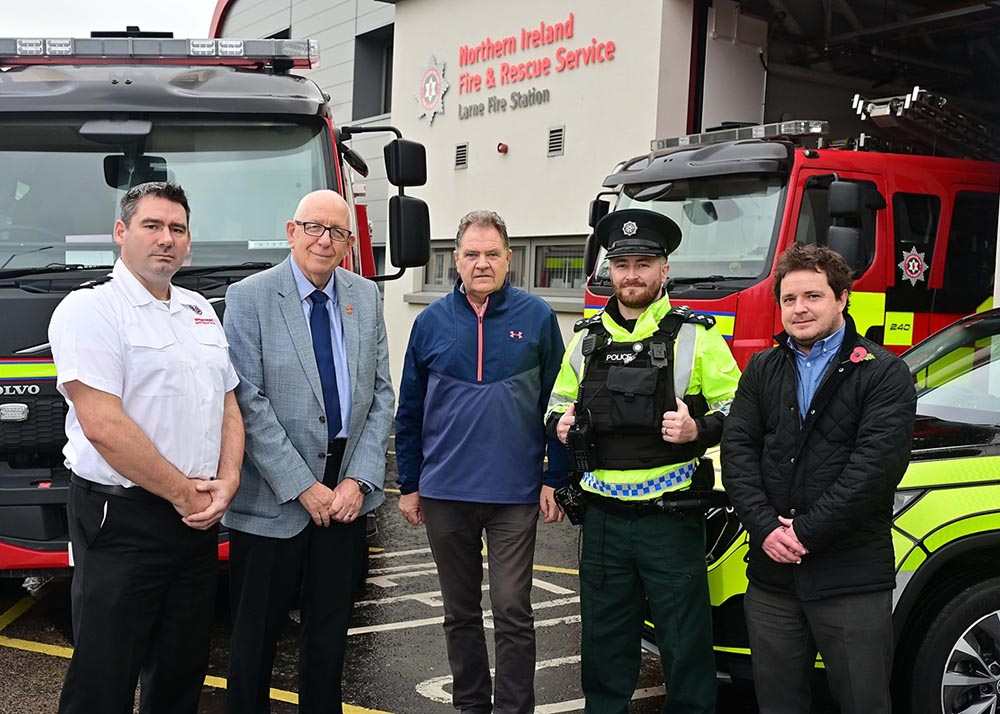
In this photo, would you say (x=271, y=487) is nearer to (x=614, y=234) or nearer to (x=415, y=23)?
(x=614, y=234)

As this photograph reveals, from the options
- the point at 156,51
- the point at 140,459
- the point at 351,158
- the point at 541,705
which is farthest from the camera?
the point at 351,158

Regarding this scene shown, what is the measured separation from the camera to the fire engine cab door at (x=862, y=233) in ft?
24.4

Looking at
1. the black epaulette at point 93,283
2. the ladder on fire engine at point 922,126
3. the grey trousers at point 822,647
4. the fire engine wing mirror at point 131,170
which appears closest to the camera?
the grey trousers at point 822,647

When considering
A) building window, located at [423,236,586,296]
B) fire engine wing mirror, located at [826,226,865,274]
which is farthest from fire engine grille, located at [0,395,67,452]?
building window, located at [423,236,586,296]

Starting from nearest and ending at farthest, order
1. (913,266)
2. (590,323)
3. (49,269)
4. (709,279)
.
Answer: (590,323)
(49,269)
(709,279)
(913,266)

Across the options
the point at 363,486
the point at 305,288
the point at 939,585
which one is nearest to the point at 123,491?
the point at 363,486

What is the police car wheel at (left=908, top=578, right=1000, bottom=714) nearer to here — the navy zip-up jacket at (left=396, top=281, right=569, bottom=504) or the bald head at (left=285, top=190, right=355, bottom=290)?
the navy zip-up jacket at (left=396, top=281, right=569, bottom=504)

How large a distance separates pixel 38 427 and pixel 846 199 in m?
5.31

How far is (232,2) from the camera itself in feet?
72.7

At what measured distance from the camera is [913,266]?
786 cm

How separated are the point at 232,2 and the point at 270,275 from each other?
20410 mm

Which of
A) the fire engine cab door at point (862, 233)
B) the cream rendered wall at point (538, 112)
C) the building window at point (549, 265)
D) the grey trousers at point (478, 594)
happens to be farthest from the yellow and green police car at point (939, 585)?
the building window at point (549, 265)

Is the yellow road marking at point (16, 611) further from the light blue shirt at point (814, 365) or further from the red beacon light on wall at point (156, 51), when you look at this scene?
the light blue shirt at point (814, 365)

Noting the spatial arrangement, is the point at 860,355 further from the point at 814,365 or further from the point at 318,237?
the point at 318,237
